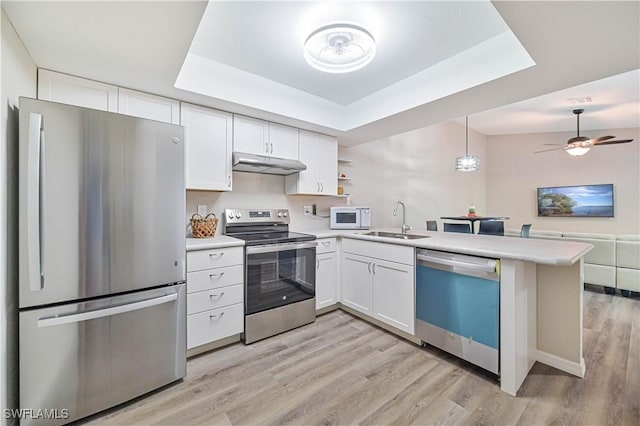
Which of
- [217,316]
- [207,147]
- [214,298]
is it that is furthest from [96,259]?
[207,147]

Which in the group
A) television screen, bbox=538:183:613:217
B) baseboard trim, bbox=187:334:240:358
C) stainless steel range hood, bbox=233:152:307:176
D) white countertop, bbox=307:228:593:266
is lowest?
baseboard trim, bbox=187:334:240:358

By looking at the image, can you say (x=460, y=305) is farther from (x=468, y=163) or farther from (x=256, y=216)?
(x=468, y=163)

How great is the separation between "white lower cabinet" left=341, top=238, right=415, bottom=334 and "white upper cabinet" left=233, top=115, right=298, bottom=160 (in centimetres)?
121

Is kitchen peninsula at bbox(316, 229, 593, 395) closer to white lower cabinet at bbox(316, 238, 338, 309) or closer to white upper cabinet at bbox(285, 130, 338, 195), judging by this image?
white lower cabinet at bbox(316, 238, 338, 309)

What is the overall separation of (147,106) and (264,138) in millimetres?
1031

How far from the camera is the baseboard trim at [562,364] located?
1916 mm

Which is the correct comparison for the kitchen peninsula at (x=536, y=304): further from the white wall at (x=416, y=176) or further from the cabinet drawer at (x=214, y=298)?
the white wall at (x=416, y=176)

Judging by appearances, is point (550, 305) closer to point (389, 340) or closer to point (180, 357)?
point (389, 340)

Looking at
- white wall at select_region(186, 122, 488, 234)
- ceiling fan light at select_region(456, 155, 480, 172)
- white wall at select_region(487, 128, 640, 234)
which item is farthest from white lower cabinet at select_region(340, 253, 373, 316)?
white wall at select_region(487, 128, 640, 234)

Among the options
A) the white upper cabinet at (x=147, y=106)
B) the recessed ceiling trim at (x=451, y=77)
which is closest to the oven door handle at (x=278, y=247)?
the white upper cabinet at (x=147, y=106)

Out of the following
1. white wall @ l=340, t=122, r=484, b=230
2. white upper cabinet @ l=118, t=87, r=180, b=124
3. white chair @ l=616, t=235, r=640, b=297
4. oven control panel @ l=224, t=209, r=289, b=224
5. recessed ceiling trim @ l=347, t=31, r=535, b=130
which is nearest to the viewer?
recessed ceiling trim @ l=347, t=31, r=535, b=130

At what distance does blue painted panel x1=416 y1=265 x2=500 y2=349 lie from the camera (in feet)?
6.09

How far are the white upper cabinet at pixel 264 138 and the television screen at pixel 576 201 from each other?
19.6 feet

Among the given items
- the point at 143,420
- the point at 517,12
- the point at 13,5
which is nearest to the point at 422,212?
the point at 517,12
